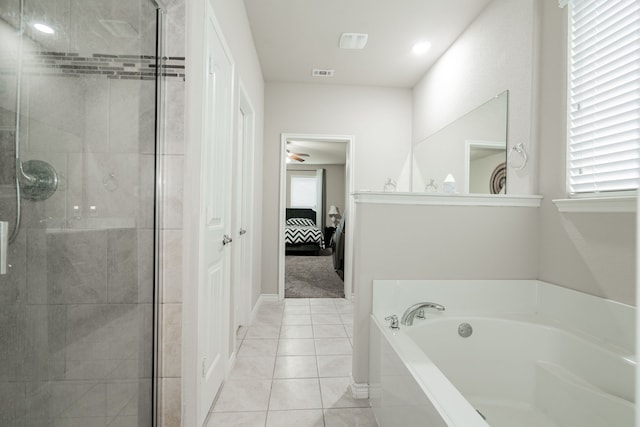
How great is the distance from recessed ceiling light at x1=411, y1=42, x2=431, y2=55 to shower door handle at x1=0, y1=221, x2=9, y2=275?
327 centimetres

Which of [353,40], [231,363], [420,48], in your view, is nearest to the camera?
[231,363]

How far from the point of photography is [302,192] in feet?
31.8

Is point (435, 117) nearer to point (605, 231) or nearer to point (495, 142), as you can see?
point (495, 142)

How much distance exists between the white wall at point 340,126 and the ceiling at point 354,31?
0.63 feet

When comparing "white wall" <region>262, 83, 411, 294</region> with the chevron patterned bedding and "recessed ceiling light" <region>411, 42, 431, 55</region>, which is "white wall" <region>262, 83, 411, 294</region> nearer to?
"recessed ceiling light" <region>411, 42, 431, 55</region>

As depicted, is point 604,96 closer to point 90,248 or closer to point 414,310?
point 414,310

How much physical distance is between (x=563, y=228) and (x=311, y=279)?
3682 millimetres

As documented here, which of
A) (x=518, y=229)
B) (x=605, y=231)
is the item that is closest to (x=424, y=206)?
(x=518, y=229)

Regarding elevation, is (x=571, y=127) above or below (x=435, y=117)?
below

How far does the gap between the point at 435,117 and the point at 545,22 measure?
1.47 m

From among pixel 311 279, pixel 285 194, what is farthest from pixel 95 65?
pixel 311 279

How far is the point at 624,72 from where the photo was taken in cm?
138

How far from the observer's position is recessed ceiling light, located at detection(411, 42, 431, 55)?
9.85ft

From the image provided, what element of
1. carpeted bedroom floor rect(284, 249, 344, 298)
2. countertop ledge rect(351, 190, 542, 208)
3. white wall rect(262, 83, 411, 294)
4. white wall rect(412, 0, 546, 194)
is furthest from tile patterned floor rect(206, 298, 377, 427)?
white wall rect(412, 0, 546, 194)
